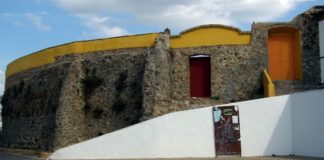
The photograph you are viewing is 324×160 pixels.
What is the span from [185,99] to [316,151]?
23.2 ft

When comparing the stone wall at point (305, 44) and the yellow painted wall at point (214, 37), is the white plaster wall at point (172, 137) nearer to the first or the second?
the yellow painted wall at point (214, 37)

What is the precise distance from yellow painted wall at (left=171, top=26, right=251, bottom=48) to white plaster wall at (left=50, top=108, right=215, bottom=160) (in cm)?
626

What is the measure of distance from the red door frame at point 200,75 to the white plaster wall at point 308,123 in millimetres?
6406

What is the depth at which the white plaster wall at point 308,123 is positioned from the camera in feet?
57.3

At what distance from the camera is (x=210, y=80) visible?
23.8m

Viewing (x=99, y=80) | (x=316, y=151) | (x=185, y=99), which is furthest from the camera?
(x=99, y=80)

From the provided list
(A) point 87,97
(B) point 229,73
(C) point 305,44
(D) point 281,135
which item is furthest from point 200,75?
(D) point 281,135

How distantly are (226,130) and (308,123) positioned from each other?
2979 mm

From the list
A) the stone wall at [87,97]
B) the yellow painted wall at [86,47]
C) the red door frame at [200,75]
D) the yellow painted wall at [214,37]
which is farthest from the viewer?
the yellow painted wall at [86,47]

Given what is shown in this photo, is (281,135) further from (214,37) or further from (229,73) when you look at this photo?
(214,37)

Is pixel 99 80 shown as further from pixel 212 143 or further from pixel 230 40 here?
pixel 212 143

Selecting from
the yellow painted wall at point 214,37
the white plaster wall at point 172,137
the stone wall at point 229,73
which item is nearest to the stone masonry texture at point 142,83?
the stone wall at point 229,73

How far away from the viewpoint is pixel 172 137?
59.5 ft

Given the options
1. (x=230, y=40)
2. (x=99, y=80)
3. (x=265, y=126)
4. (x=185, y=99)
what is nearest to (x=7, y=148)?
(x=99, y=80)
